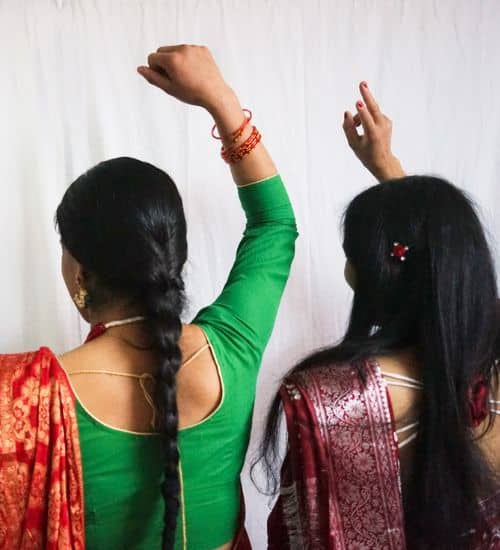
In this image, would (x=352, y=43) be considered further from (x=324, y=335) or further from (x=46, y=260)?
(x=46, y=260)

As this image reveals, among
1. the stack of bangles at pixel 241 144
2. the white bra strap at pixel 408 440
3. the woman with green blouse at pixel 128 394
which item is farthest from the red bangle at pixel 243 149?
the white bra strap at pixel 408 440

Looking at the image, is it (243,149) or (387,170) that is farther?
(387,170)

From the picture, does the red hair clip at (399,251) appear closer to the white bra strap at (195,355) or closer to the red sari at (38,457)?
the white bra strap at (195,355)

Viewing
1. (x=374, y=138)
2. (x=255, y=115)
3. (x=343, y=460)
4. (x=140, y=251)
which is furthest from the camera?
(x=255, y=115)

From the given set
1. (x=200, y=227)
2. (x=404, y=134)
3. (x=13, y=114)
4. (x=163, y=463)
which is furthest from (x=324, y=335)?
(x=13, y=114)

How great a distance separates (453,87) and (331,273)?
0.54 m

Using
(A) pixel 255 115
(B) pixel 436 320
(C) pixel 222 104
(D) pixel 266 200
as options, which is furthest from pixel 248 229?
(A) pixel 255 115

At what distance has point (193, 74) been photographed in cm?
83

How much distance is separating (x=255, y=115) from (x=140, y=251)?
649 millimetres

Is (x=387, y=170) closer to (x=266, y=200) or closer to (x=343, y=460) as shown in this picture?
(x=266, y=200)

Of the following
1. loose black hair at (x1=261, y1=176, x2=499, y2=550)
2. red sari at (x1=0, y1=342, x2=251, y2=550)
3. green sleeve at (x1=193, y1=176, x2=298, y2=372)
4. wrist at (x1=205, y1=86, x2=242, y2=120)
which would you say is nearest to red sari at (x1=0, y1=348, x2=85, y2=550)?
red sari at (x1=0, y1=342, x2=251, y2=550)

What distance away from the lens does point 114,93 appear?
3.76ft

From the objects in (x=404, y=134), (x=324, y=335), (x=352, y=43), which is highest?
(x=352, y=43)

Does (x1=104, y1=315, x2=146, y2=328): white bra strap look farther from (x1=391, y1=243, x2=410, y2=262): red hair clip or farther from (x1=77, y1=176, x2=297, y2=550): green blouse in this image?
(x1=391, y1=243, x2=410, y2=262): red hair clip
